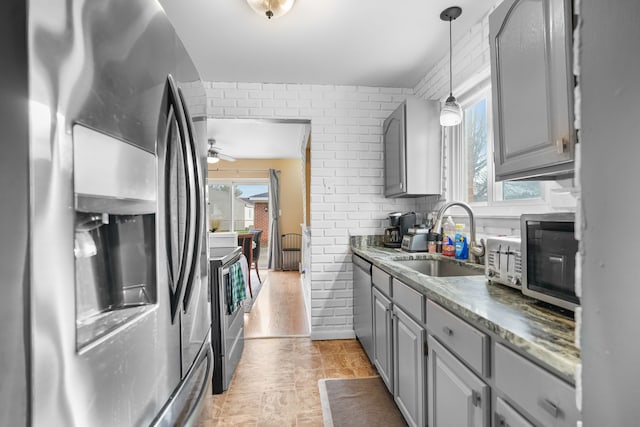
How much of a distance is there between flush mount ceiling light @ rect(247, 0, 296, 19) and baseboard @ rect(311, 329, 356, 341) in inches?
102

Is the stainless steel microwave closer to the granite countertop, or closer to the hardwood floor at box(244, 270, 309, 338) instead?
the granite countertop

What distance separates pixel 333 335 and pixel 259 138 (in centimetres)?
346

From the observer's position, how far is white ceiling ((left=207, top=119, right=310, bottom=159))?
451 centimetres

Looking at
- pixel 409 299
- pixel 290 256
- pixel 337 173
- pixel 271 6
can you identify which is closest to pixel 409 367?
pixel 409 299

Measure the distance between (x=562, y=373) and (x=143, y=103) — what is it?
3.61ft

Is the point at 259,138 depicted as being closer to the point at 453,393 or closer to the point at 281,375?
the point at 281,375

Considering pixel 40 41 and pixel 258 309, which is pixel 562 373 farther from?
pixel 258 309

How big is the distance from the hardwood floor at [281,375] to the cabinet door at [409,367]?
51 centimetres

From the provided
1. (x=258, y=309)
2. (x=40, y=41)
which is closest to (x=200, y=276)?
→ (x=40, y=41)

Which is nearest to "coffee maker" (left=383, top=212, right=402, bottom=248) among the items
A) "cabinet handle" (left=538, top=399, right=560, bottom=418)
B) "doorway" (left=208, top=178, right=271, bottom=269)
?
"cabinet handle" (left=538, top=399, right=560, bottom=418)

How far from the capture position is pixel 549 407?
2.53ft

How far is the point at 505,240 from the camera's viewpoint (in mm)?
1315

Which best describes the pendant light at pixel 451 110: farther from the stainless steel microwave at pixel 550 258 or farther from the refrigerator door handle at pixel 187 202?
the refrigerator door handle at pixel 187 202

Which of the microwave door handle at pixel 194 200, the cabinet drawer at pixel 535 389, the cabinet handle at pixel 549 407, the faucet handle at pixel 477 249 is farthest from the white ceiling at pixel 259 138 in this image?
the cabinet handle at pixel 549 407
